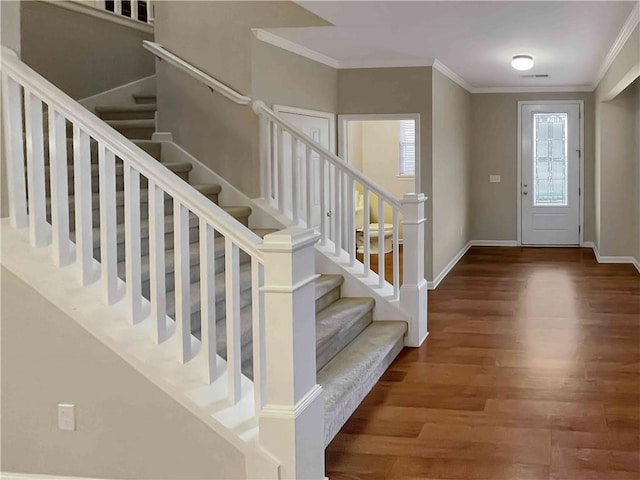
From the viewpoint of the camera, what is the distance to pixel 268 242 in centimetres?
275

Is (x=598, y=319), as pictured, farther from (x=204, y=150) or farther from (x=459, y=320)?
(x=204, y=150)

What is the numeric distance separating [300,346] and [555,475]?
4.32 ft

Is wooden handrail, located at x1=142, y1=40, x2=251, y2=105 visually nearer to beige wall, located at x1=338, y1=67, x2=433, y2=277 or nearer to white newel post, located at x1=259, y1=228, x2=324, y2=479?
beige wall, located at x1=338, y1=67, x2=433, y2=277

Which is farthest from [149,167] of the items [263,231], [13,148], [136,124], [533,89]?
[533,89]

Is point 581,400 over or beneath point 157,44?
beneath

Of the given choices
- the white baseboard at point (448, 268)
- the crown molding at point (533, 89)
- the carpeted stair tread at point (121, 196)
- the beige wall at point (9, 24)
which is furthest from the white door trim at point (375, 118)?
the beige wall at point (9, 24)

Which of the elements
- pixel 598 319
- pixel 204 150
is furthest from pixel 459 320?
pixel 204 150

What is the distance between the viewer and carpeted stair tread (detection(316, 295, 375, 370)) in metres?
4.37

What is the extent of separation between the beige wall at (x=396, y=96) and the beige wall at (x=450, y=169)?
11 cm

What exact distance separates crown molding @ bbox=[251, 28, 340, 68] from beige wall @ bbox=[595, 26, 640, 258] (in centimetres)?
366

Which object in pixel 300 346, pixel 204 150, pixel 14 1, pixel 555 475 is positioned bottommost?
pixel 555 475

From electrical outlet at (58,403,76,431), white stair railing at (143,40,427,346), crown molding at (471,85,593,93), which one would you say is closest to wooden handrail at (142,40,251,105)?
white stair railing at (143,40,427,346)

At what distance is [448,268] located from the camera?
8.84m

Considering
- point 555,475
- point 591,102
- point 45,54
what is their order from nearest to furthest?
point 555,475 → point 45,54 → point 591,102
